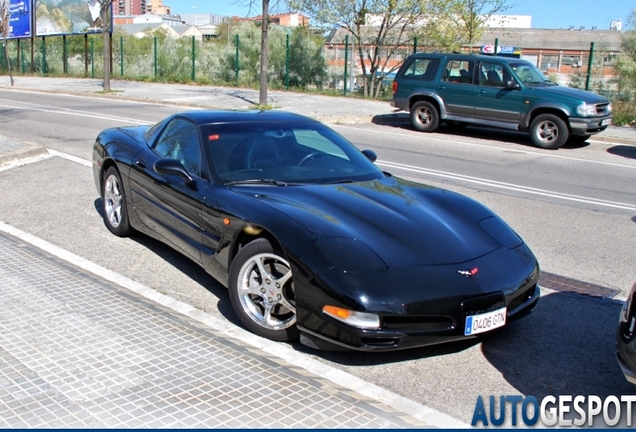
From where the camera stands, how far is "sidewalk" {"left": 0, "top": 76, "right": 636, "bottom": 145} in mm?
19156

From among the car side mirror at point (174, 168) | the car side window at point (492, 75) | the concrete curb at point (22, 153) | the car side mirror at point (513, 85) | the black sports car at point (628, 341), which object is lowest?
the concrete curb at point (22, 153)

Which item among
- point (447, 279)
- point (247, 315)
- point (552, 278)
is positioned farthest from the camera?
point (552, 278)

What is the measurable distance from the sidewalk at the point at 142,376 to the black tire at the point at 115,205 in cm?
175

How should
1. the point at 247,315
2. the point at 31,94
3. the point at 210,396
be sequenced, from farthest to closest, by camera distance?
the point at 31,94, the point at 247,315, the point at 210,396

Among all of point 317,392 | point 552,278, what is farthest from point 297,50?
point 317,392

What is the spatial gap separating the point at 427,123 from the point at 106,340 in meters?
14.0

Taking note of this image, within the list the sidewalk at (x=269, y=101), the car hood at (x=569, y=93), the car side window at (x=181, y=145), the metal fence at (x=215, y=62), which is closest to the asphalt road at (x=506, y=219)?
the car side window at (x=181, y=145)

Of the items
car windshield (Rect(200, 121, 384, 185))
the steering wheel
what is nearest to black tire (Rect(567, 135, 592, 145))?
car windshield (Rect(200, 121, 384, 185))

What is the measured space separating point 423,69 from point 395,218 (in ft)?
43.9

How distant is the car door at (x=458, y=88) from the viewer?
16.6 metres

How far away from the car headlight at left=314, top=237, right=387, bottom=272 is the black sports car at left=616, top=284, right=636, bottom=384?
1.32 meters

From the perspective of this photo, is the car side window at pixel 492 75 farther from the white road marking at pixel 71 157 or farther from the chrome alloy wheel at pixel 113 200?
the chrome alloy wheel at pixel 113 200

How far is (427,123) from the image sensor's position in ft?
57.3

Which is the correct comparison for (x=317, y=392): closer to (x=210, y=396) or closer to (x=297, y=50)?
(x=210, y=396)
